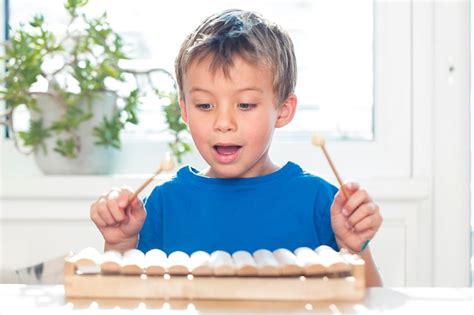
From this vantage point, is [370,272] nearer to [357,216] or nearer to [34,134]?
[357,216]

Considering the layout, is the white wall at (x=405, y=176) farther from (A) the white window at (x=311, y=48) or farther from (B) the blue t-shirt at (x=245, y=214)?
A: (B) the blue t-shirt at (x=245, y=214)

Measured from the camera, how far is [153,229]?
145cm

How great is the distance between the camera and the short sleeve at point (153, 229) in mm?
1447

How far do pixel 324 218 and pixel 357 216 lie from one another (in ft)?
0.98

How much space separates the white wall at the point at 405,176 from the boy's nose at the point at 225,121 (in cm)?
92

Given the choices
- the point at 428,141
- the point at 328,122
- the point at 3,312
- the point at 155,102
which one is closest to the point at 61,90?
the point at 155,102

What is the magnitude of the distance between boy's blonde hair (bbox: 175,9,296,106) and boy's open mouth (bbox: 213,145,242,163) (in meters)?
0.11

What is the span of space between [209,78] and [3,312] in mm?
552

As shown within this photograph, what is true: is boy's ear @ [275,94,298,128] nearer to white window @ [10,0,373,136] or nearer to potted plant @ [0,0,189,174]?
potted plant @ [0,0,189,174]

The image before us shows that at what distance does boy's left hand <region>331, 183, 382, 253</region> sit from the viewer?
1084 mm

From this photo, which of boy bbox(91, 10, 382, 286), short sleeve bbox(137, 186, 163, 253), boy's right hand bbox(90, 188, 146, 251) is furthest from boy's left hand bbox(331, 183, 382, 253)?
short sleeve bbox(137, 186, 163, 253)

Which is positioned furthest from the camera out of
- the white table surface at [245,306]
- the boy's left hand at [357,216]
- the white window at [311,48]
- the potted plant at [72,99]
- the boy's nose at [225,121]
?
the white window at [311,48]

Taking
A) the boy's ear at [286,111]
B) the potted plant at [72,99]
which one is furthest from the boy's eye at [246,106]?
the potted plant at [72,99]

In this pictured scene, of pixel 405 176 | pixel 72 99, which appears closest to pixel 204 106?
pixel 72 99
